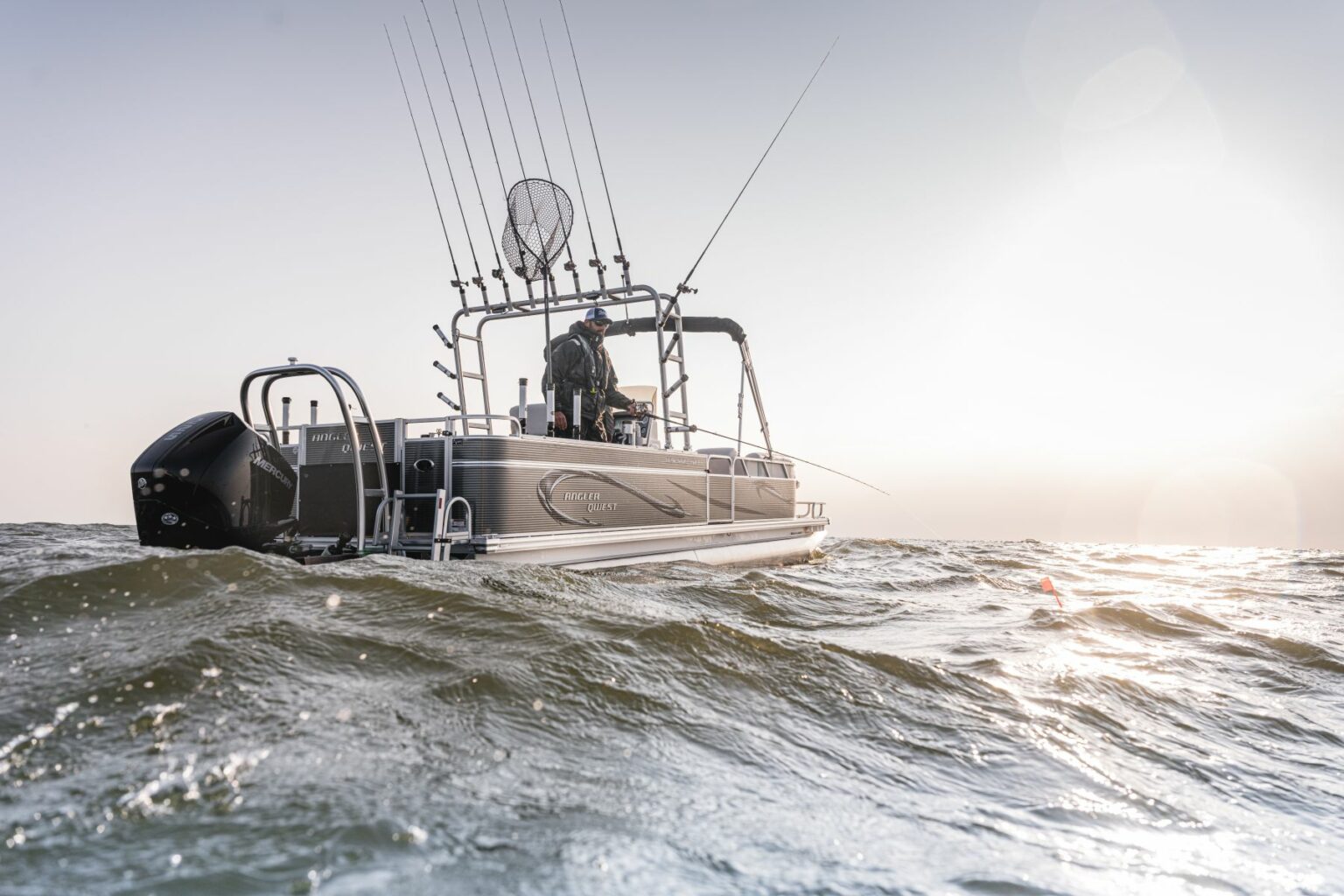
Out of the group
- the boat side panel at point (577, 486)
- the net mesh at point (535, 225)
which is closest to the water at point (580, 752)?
the boat side panel at point (577, 486)

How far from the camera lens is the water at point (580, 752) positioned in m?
1.47

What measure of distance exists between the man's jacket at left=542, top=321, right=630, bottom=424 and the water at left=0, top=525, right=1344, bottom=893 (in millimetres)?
3951

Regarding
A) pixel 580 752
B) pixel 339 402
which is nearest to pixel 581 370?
pixel 339 402

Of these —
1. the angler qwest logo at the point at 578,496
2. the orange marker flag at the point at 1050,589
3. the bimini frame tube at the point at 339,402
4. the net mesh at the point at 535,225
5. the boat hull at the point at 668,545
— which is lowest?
the orange marker flag at the point at 1050,589

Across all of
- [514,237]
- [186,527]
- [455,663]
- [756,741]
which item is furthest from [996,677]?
[514,237]

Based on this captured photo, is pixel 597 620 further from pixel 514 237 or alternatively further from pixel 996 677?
pixel 514 237

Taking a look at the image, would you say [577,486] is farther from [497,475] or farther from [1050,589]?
[1050,589]

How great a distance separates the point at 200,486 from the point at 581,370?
4057 millimetres

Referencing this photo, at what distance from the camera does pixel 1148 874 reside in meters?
1.78

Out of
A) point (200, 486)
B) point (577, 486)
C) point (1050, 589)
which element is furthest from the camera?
point (1050, 589)

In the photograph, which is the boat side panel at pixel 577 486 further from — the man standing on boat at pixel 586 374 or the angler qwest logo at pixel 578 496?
the man standing on boat at pixel 586 374

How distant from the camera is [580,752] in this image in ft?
6.77

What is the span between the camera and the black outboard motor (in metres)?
4.59

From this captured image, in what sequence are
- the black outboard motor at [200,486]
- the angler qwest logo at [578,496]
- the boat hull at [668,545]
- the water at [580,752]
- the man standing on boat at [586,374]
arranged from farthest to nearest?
1. the man standing on boat at [586,374]
2. the angler qwest logo at [578,496]
3. the boat hull at [668,545]
4. the black outboard motor at [200,486]
5. the water at [580,752]
